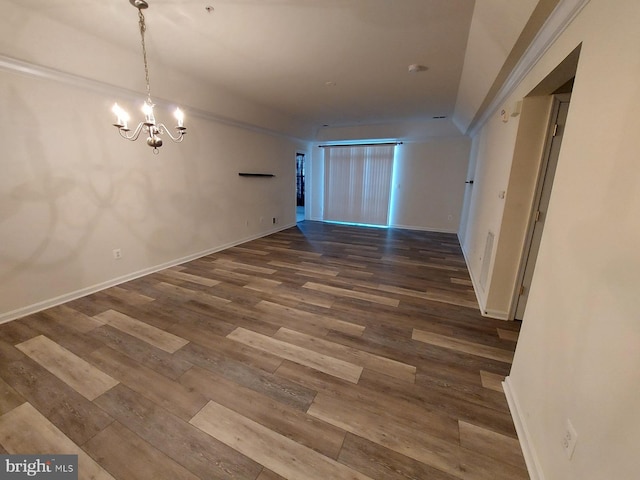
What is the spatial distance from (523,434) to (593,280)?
102cm

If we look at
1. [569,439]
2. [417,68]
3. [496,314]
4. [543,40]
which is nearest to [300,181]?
[417,68]

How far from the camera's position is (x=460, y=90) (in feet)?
12.0

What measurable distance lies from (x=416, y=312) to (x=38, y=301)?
3.95 metres

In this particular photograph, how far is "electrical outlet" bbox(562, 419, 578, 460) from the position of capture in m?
0.98

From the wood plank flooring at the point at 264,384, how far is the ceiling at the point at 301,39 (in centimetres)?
242

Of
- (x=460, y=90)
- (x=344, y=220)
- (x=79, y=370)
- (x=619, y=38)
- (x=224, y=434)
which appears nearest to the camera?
(x=619, y=38)

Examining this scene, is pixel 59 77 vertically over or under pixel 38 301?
over

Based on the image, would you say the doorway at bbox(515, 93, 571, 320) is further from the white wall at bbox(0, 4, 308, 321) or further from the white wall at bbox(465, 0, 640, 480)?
the white wall at bbox(0, 4, 308, 321)

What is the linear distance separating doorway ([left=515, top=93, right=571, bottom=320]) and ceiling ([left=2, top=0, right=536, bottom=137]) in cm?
70

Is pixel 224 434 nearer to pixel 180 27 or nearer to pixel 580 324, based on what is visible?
pixel 580 324

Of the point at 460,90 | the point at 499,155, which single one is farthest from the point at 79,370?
the point at 460,90

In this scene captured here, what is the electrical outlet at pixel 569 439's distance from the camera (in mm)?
982

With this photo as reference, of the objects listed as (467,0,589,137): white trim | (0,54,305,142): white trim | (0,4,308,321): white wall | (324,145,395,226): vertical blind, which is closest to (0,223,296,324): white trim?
(0,4,308,321): white wall

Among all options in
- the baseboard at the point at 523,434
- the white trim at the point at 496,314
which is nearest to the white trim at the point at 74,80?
the baseboard at the point at 523,434
